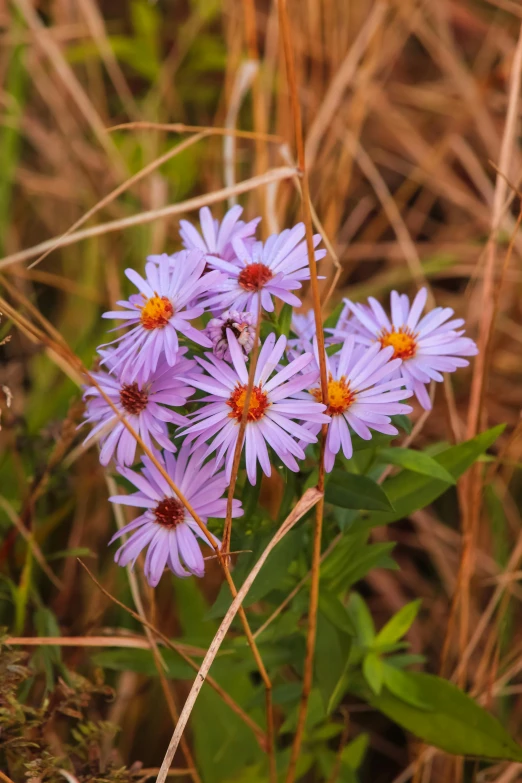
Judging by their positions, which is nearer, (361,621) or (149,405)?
(149,405)

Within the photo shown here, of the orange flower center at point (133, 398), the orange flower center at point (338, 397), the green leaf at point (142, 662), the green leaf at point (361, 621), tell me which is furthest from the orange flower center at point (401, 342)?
the green leaf at point (142, 662)

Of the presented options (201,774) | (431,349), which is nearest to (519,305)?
(431,349)

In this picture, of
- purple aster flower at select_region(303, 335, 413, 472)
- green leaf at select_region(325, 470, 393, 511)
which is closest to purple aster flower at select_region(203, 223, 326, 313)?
purple aster flower at select_region(303, 335, 413, 472)

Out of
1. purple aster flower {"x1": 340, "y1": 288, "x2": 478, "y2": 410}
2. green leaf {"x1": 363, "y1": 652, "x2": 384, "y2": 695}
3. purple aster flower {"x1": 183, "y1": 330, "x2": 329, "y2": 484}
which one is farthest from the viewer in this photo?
Result: green leaf {"x1": 363, "y1": 652, "x2": 384, "y2": 695}

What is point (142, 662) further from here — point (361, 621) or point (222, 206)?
point (222, 206)

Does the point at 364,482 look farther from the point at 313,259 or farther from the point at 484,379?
the point at 484,379

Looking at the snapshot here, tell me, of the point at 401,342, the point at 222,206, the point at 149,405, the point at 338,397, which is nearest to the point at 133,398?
the point at 149,405

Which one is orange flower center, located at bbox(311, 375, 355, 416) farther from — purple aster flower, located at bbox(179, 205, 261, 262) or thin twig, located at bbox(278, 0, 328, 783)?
purple aster flower, located at bbox(179, 205, 261, 262)

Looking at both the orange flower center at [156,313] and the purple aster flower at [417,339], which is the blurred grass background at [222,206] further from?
the orange flower center at [156,313]
